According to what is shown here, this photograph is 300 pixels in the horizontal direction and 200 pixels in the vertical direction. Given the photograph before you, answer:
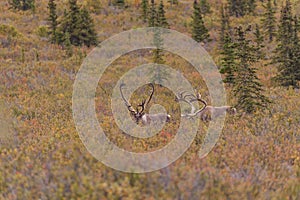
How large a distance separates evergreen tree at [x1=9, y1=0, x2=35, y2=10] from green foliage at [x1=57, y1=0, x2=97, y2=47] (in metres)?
10.3

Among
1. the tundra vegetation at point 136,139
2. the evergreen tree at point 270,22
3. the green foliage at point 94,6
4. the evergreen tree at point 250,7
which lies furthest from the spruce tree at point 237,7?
the tundra vegetation at point 136,139

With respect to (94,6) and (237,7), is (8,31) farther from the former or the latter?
(237,7)

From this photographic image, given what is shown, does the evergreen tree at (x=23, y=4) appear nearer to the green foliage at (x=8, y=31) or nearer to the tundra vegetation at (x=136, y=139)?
the green foliage at (x=8, y=31)

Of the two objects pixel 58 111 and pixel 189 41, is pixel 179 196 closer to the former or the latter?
pixel 58 111

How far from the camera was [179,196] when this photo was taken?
5.20m

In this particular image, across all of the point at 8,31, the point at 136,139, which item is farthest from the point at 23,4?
the point at 136,139

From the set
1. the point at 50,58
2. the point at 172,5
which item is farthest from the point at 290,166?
the point at 172,5

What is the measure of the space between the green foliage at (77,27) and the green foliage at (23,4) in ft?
33.8

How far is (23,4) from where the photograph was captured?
117 feet

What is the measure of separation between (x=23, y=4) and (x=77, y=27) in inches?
482

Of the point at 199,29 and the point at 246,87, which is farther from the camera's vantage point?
the point at 199,29

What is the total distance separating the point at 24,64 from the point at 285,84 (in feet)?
44.6

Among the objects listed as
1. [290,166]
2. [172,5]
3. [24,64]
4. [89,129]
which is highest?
[172,5]

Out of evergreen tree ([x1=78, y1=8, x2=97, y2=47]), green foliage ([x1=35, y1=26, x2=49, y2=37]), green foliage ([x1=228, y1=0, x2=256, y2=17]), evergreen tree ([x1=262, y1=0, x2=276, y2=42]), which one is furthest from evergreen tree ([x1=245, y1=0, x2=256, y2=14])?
green foliage ([x1=35, y1=26, x2=49, y2=37])
